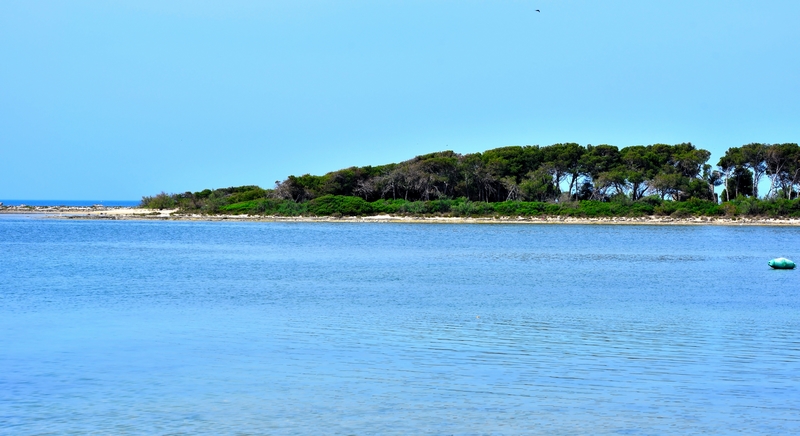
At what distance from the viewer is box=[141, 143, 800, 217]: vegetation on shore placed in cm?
7044

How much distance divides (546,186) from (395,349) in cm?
6121

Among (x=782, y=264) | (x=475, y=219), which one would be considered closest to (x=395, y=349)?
(x=782, y=264)

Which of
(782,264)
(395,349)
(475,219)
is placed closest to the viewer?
(395,349)

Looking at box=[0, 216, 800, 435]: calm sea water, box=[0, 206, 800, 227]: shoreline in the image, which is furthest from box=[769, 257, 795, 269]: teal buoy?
box=[0, 206, 800, 227]: shoreline

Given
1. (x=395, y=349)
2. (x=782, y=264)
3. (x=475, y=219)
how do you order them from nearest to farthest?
(x=395, y=349)
(x=782, y=264)
(x=475, y=219)

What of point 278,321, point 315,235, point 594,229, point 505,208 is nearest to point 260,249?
point 315,235

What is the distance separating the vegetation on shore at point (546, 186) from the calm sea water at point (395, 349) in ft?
133

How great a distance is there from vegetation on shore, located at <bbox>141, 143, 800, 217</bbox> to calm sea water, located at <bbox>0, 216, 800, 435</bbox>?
40505mm

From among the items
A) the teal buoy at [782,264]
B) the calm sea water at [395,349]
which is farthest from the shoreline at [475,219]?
the calm sea water at [395,349]

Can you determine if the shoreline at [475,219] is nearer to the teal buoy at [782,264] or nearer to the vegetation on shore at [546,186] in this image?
the vegetation on shore at [546,186]

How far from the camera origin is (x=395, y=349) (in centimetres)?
1366

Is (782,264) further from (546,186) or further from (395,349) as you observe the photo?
(546,186)

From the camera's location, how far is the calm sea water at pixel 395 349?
31.4 ft

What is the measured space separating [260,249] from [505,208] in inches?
1410
